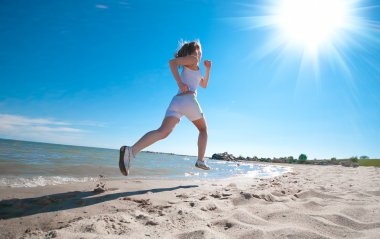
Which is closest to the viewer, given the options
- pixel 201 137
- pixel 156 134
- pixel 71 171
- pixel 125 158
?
pixel 125 158

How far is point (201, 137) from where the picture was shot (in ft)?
14.5

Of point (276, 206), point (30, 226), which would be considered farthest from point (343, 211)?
point (30, 226)

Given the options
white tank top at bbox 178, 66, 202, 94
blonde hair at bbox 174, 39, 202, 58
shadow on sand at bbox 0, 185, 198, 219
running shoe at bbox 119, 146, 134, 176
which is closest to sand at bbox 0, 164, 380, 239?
shadow on sand at bbox 0, 185, 198, 219

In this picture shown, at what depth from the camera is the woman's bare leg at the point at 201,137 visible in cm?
431

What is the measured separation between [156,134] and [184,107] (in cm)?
63

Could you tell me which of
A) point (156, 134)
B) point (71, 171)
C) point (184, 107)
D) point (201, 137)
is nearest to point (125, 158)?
point (156, 134)

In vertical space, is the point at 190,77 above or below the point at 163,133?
above

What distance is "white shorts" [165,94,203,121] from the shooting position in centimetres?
391

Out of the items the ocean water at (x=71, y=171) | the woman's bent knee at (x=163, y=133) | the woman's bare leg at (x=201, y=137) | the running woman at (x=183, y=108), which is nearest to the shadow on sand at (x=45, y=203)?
the running woman at (x=183, y=108)

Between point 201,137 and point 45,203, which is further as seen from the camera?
point 201,137

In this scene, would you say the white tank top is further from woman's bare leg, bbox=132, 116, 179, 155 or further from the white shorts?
woman's bare leg, bbox=132, 116, 179, 155

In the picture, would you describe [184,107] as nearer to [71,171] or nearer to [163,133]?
[163,133]

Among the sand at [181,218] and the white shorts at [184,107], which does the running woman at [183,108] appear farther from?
the sand at [181,218]

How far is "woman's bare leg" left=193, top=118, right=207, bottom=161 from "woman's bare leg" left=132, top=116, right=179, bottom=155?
1.82 ft
